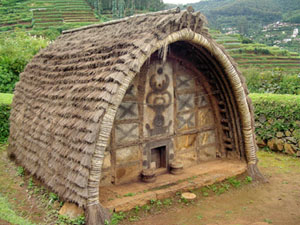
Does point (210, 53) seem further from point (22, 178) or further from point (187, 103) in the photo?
point (22, 178)

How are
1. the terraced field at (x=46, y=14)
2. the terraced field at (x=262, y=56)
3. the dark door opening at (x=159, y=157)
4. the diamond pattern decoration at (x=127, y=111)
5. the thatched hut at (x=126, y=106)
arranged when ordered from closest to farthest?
the thatched hut at (x=126, y=106) < the diamond pattern decoration at (x=127, y=111) < the dark door opening at (x=159, y=157) < the terraced field at (x=262, y=56) < the terraced field at (x=46, y=14)

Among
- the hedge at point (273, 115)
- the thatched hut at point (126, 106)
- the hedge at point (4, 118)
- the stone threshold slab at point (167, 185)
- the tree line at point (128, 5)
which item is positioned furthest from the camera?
the tree line at point (128, 5)

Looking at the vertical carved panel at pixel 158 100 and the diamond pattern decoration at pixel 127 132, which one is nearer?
the diamond pattern decoration at pixel 127 132

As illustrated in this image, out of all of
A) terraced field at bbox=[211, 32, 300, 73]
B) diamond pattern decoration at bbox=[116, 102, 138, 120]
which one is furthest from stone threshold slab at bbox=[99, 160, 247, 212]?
terraced field at bbox=[211, 32, 300, 73]

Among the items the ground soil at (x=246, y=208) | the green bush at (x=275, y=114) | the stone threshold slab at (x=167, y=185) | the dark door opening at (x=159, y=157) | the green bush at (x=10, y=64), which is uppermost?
the green bush at (x=10, y=64)

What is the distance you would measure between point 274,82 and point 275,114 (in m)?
3.72

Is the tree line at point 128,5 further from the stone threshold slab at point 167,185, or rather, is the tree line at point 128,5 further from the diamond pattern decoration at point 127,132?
the diamond pattern decoration at point 127,132

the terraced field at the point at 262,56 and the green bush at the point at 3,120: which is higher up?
the terraced field at the point at 262,56

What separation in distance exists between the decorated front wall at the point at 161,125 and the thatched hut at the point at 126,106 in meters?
0.02

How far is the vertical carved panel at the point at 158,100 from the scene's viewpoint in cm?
662

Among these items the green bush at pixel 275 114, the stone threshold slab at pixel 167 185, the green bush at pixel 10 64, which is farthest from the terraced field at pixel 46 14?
the stone threshold slab at pixel 167 185

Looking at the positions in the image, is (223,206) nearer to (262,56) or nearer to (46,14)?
(262,56)

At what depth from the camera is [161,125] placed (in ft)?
22.7

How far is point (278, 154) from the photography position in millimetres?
9719
